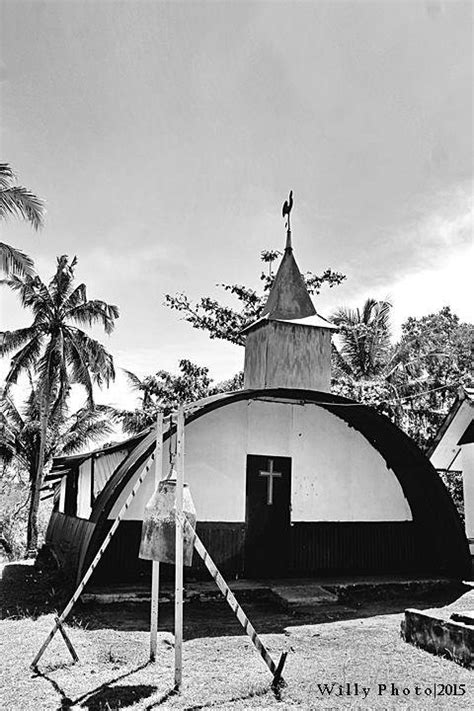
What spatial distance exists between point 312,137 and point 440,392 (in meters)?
17.6

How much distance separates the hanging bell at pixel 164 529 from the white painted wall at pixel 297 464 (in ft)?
15.9

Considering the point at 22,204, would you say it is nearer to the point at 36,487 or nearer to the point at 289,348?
the point at 289,348

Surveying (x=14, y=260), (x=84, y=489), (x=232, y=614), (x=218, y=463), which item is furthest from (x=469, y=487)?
(x=14, y=260)

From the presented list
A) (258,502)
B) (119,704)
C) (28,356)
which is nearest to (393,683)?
(119,704)

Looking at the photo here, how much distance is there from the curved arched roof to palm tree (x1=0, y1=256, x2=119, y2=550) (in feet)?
38.2

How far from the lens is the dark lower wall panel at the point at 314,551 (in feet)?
35.8

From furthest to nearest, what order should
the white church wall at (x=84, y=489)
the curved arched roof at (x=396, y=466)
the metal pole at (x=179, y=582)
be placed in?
1. the white church wall at (x=84, y=489)
2. the curved arched roof at (x=396, y=466)
3. the metal pole at (x=179, y=582)

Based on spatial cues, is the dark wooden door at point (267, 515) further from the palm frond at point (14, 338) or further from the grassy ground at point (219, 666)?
the palm frond at point (14, 338)

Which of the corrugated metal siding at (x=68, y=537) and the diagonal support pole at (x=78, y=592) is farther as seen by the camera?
the corrugated metal siding at (x=68, y=537)

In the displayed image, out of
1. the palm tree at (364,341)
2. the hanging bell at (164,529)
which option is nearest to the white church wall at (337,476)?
the hanging bell at (164,529)

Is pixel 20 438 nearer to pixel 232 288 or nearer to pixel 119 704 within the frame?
pixel 232 288

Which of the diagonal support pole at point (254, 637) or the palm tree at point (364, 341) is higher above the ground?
the palm tree at point (364, 341)

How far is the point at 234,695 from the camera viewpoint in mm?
5395

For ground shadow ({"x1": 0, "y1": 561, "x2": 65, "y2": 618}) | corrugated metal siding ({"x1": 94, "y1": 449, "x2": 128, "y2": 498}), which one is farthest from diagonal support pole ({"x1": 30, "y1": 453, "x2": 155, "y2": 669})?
corrugated metal siding ({"x1": 94, "y1": 449, "x2": 128, "y2": 498})
